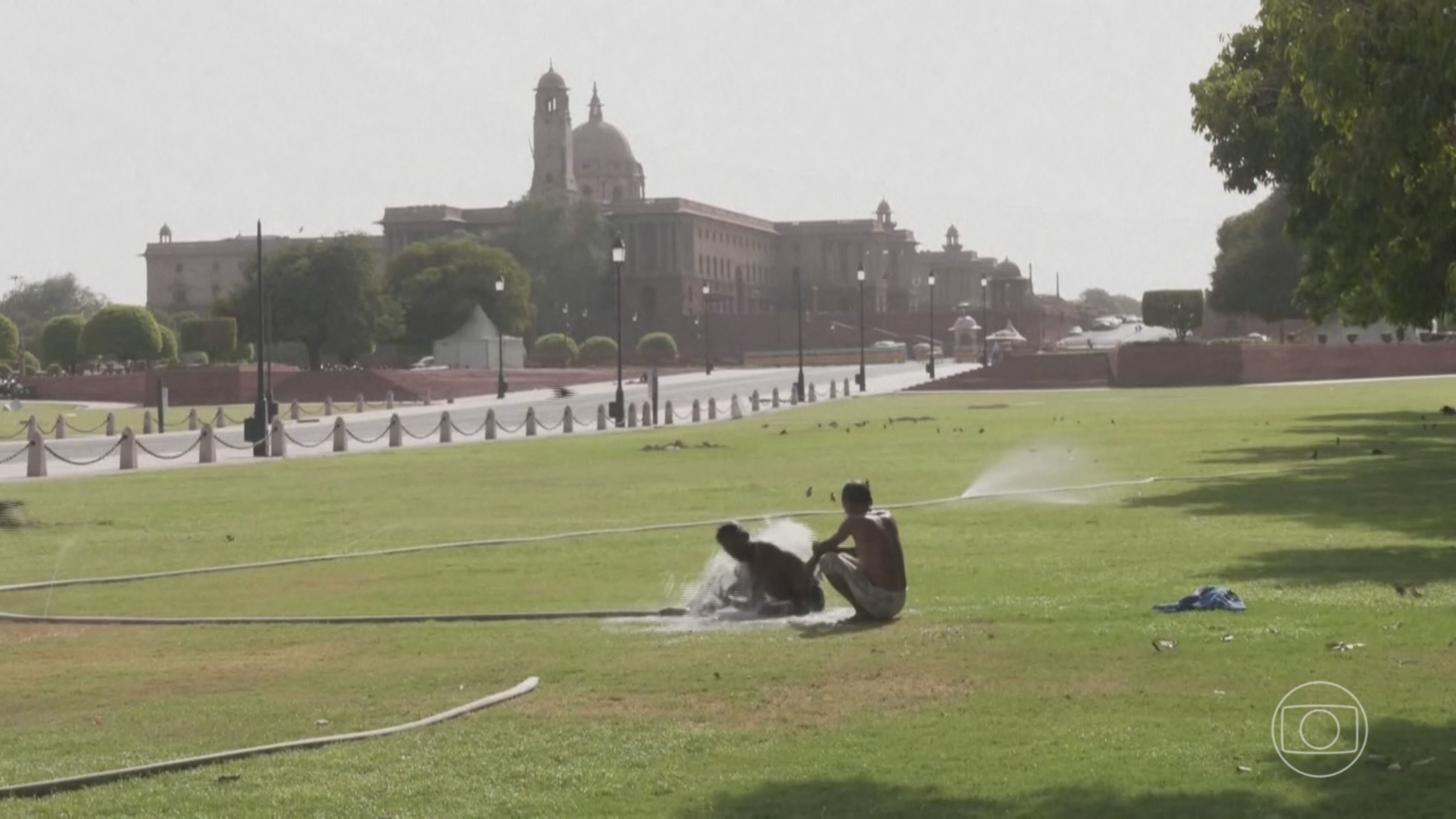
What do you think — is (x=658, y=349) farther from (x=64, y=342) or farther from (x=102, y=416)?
(x=102, y=416)

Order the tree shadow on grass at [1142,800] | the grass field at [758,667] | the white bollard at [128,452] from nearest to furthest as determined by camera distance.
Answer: the tree shadow on grass at [1142,800] → the grass field at [758,667] → the white bollard at [128,452]

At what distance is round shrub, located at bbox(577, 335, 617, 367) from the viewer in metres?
129

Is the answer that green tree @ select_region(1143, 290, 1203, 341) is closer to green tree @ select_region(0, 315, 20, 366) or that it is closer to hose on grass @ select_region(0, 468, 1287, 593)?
green tree @ select_region(0, 315, 20, 366)

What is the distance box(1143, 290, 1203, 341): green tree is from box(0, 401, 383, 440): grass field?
47543mm

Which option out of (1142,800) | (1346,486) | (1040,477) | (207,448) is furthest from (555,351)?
(1142,800)

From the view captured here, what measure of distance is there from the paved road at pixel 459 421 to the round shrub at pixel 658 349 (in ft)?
61.7

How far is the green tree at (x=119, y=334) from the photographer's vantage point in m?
101

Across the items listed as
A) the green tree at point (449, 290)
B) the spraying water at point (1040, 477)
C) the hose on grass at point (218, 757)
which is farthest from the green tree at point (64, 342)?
the hose on grass at point (218, 757)

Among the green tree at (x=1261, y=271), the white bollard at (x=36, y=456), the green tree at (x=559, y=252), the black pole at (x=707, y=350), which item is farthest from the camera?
the green tree at (x=559, y=252)

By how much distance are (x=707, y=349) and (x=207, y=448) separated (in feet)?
261

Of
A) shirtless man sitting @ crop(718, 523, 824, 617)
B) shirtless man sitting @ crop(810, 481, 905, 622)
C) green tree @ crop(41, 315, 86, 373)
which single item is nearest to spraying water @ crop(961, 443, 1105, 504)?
shirtless man sitting @ crop(718, 523, 824, 617)

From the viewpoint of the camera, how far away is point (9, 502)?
26.3m

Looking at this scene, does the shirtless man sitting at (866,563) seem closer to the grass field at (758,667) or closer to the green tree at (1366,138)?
the grass field at (758,667)

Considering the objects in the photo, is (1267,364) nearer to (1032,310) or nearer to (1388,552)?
(1388,552)
